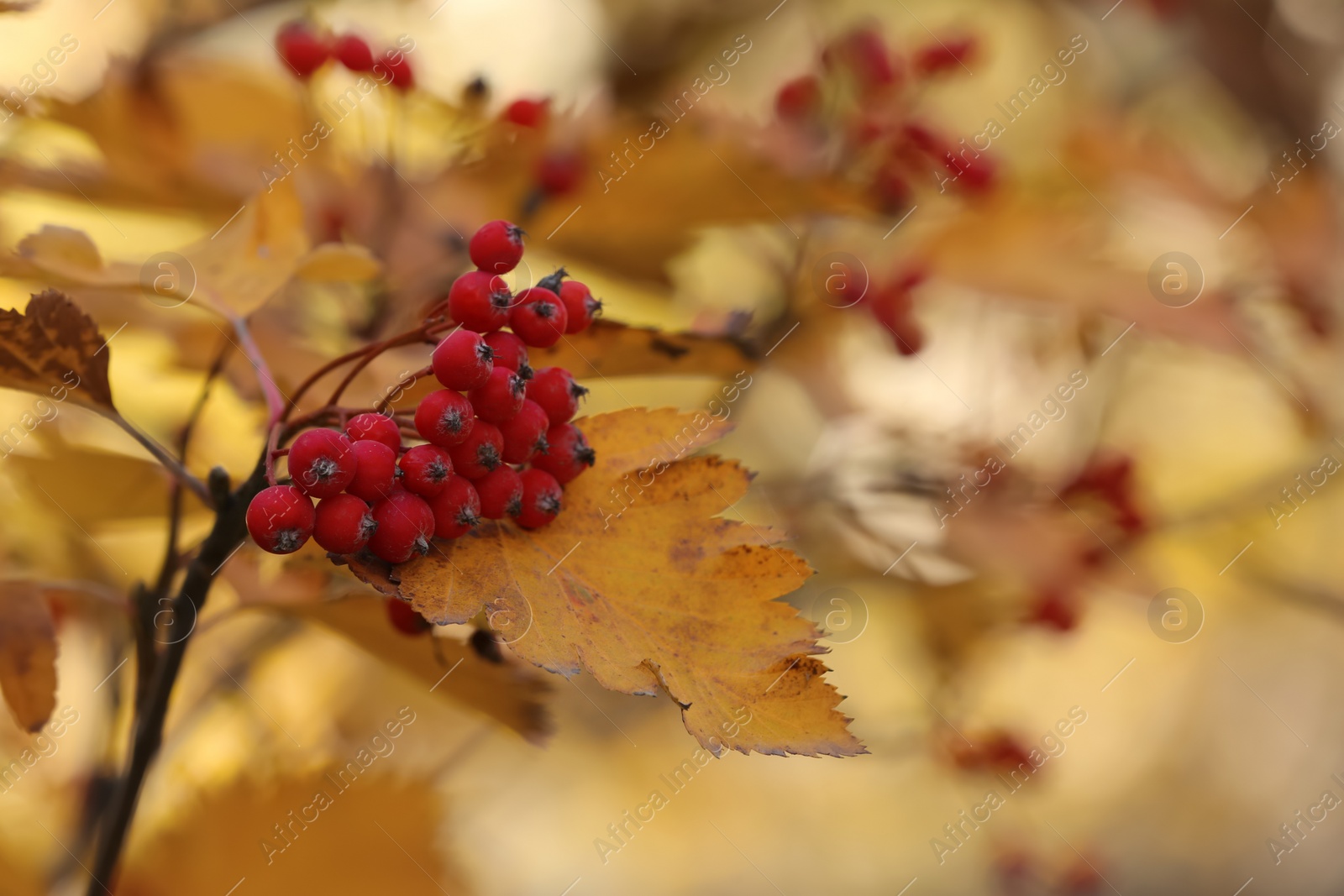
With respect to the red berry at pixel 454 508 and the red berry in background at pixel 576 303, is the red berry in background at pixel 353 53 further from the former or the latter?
the red berry at pixel 454 508

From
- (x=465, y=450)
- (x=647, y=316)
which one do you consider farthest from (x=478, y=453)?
(x=647, y=316)

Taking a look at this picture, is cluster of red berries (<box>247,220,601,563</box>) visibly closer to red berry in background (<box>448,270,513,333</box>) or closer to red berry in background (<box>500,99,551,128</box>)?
red berry in background (<box>448,270,513,333</box>)

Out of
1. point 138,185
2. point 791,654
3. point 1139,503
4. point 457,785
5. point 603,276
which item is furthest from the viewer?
point 1139,503

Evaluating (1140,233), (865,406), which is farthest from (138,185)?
(1140,233)

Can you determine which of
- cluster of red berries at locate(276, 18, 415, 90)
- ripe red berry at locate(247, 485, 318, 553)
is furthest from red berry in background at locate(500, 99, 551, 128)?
ripe red berry at locate(247, 485, 318, 553)

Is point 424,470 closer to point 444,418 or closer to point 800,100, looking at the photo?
point 444,418

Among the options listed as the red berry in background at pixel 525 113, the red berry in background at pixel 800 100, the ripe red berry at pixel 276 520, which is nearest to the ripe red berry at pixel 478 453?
the ripe red berry at pixel 276 520

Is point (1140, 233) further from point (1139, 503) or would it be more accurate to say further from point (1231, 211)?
point (1139, 503)
